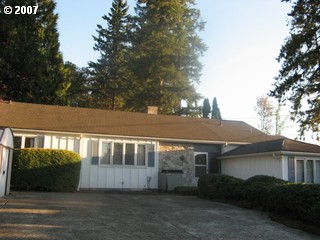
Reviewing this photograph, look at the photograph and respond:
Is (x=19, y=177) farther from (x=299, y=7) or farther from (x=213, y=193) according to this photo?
(x=299, y=7)

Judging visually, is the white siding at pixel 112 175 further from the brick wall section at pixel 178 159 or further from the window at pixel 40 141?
the window at pixel 40 141

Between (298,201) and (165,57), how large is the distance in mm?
31782

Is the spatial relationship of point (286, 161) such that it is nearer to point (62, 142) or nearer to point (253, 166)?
point (253, 166)

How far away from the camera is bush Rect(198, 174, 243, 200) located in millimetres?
15422

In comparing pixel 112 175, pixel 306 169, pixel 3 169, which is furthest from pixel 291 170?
pixel 3 169

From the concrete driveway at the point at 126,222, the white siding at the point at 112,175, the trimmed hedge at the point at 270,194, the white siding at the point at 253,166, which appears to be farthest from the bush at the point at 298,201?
the white siding at the point at 112,175

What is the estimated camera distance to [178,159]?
22.4m

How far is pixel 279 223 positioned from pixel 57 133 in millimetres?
12893

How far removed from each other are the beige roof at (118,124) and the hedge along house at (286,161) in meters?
3.65

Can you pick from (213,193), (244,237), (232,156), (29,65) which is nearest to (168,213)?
A: (244,237)

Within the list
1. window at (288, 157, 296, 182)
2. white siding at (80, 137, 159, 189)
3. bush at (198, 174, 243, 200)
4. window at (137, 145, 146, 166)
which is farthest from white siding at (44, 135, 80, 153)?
window at (288, 157, 296, 182)

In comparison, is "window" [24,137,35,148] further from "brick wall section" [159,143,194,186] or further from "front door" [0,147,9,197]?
"brick wall section" [159,143,194,186]

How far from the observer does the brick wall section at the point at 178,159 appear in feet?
72.3

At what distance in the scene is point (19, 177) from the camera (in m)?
17.3
